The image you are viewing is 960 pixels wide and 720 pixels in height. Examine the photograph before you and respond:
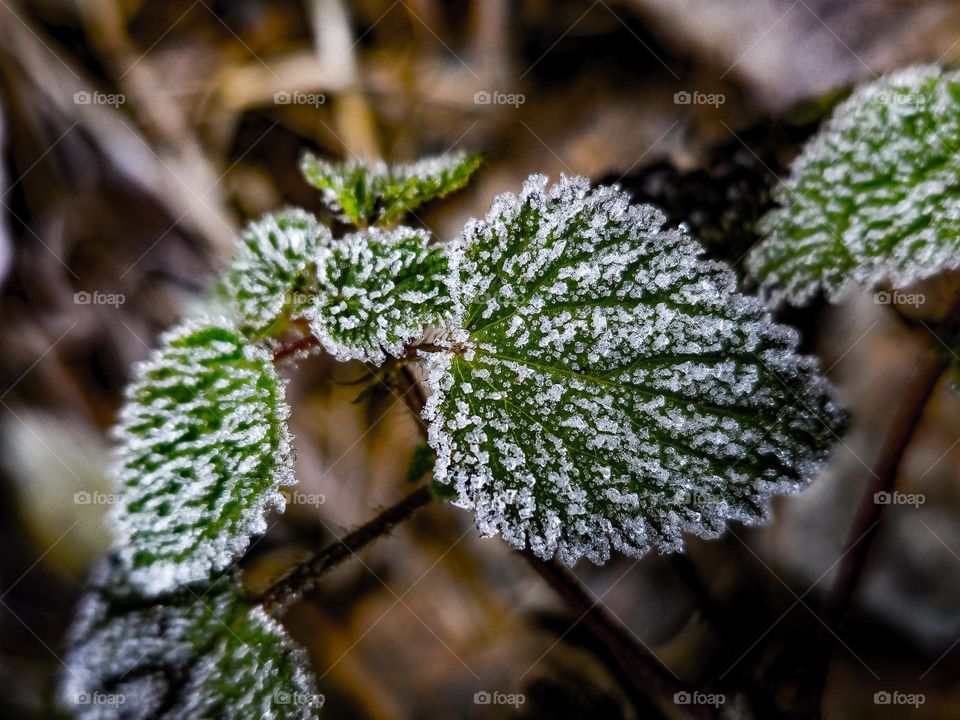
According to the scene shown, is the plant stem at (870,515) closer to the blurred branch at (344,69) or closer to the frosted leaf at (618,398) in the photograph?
the frosted leaf at (618,398)

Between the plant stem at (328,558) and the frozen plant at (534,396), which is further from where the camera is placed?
the plant stem at (328,558)

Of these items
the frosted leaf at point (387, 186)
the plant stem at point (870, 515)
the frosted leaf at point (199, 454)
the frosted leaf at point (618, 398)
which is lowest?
the plant stem at point (870, 515)

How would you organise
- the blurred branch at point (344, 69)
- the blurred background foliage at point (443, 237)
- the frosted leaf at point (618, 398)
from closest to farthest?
the frosted leaf at point (618, 398), the blurred background foliage at point (443, 237), the blurred branch at point (344, 69)

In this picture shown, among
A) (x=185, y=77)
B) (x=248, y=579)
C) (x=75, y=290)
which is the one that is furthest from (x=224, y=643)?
(x=185, y=77)

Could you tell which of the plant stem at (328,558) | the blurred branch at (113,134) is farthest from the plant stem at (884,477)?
the blurred branch at (113,134)

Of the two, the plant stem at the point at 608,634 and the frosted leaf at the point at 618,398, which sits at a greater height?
the frosted leaf at the point at 618,398

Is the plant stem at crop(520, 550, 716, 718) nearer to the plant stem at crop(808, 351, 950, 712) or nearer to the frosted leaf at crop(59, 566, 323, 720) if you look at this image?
the plant stem at crop(808, 351, 950, 712)

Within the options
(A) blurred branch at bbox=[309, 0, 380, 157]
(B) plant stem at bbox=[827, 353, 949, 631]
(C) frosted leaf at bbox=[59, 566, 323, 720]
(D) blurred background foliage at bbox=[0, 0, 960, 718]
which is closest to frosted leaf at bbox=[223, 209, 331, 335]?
(D) blurred background foliage at bbox=[0, 0, 960, 718]

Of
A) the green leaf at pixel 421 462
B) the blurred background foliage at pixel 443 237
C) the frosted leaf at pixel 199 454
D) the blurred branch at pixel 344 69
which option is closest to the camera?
the frosted leaf at pixel 199 454
